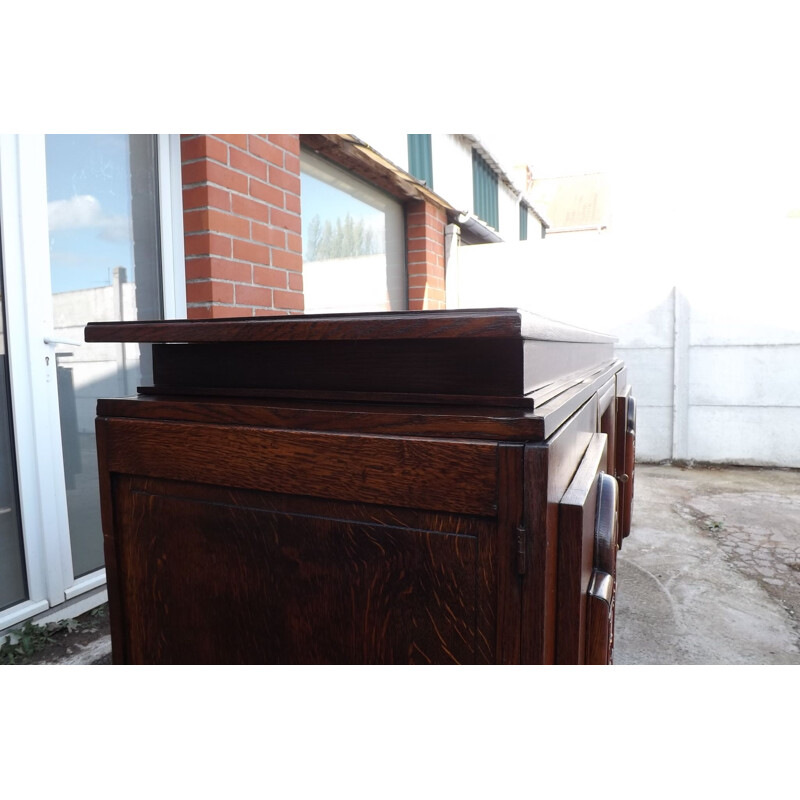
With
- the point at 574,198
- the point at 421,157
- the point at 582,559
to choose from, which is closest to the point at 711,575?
the point at 582,559

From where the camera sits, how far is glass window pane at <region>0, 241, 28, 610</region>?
74.0 inches

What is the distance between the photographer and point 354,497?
709 mm

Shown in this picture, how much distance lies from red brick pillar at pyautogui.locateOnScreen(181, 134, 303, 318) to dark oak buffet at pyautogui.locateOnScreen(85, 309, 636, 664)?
154 cm

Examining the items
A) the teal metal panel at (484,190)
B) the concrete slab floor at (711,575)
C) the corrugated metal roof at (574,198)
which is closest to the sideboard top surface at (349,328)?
the concrete slab floor at (711,575)

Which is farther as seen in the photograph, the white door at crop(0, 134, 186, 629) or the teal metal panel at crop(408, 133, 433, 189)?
the teal metal panel at crop(408, 133, 433, 189)

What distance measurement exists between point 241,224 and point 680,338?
423 cm

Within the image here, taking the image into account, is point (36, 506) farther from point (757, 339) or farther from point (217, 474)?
point (757, 339)

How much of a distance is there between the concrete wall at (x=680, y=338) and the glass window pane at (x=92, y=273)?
128 inches

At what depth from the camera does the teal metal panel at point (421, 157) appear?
449cm

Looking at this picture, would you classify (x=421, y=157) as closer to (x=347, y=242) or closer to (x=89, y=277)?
(x=347, y=242)

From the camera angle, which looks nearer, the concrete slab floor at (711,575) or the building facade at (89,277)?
the building facade at (89,277)

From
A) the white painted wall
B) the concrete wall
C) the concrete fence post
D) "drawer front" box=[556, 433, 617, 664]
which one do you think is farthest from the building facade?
the concrete fence post

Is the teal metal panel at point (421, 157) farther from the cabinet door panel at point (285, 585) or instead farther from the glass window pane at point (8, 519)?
the cabinet door panel at point (285, 585)

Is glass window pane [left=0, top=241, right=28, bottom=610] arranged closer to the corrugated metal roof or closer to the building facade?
the building facade
